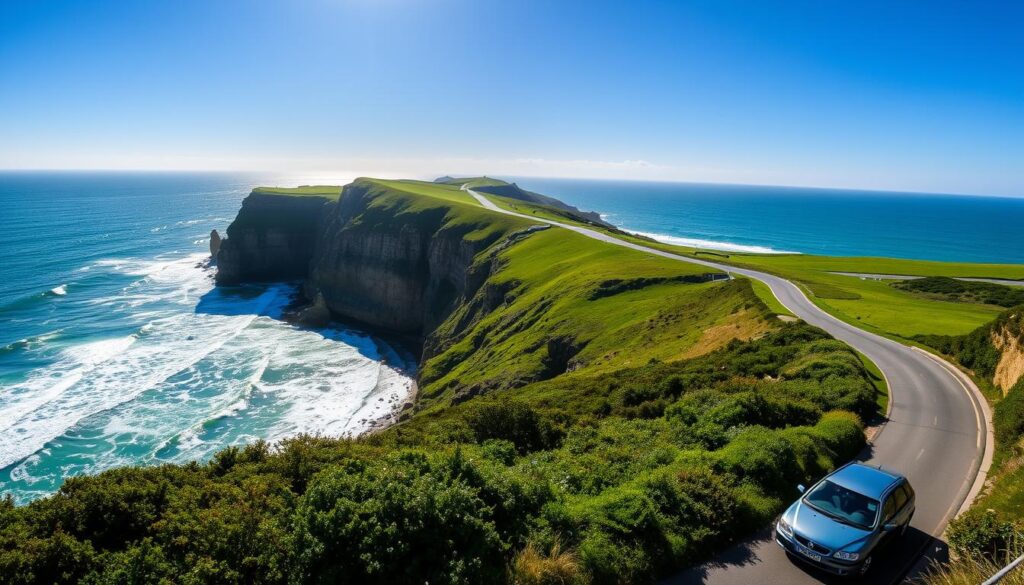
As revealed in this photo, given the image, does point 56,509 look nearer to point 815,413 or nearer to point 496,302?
point 815,413

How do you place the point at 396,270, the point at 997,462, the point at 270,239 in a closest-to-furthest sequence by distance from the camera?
the point at 997,462
the point at 396,270
the point at 270,239

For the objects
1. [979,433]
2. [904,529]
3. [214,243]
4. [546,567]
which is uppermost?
[546,567]


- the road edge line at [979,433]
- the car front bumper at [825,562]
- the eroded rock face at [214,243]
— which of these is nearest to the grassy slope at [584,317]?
the road edge line at [979,433]

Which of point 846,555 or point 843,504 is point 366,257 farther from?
point 846,555

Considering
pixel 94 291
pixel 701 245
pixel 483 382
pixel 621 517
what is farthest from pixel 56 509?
pixel 701 245

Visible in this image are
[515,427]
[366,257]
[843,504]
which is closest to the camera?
[843,504]

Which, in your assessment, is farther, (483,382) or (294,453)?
(483,382)

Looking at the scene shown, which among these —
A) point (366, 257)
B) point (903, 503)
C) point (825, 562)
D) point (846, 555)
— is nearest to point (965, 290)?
point (903, 503)
